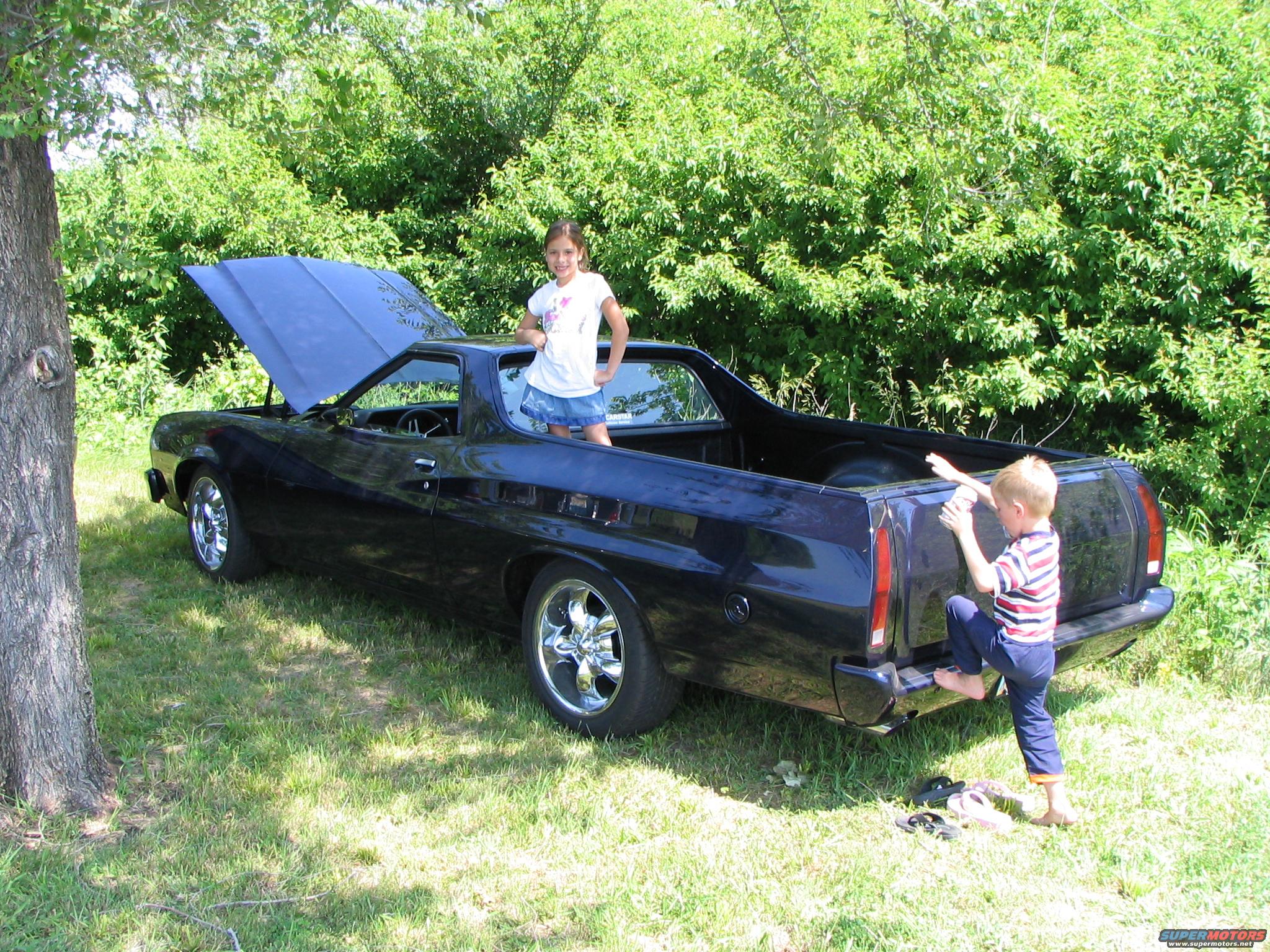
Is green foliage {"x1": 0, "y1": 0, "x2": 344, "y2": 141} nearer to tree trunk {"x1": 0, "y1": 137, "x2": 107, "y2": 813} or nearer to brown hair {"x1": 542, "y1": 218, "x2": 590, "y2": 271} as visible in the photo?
tree trunk {"x1": 0, "y1": 137, "x2": 107, "y2": 813}

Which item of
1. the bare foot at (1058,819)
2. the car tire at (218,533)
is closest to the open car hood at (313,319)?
the car tire at (218,533)

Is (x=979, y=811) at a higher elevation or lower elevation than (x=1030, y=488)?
lower

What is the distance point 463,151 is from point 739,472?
41.3ft

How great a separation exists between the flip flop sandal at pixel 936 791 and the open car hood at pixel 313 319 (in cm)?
352

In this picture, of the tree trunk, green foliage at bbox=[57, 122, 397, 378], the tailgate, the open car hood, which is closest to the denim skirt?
the open car hood

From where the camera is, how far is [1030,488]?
344 centimetres

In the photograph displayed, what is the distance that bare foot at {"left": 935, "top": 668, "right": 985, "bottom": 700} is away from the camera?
3.52m

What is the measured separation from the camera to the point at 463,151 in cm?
1520

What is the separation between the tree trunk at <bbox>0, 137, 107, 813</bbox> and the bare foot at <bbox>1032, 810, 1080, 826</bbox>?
125 inches

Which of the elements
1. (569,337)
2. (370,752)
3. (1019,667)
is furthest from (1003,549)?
(370,752)

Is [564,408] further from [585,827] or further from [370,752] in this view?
[585,827]

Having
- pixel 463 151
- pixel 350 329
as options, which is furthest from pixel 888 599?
pixel 463 151

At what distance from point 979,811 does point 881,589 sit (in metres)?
0.87

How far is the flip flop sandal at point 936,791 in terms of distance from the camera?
3.70 meters
